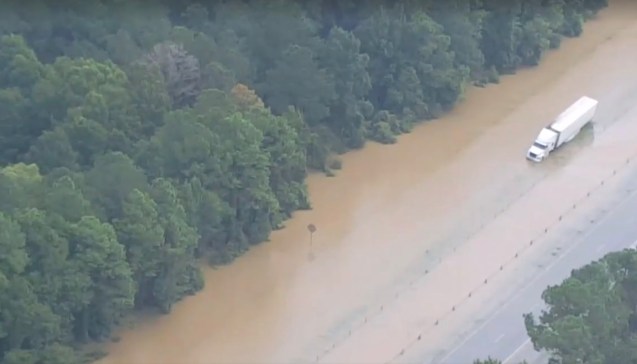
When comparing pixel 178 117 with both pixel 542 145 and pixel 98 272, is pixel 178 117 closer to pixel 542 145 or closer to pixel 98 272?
pixel 98 272

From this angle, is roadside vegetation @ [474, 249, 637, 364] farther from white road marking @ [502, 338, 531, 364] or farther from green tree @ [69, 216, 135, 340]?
green tree @ [69, 216, 135, 340]

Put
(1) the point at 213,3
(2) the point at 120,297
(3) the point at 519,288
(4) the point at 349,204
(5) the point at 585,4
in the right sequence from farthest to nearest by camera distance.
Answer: (5) the point at 585,4 → (1) the point at 213,3 → (4) the point at 349,204 → (3) the point at 519,288 → (2) the point at 120,297

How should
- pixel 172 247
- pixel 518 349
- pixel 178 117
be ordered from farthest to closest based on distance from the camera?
pixel 178 117 < pixel 172 247 < pixel 518 349

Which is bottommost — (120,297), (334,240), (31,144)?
(334,240)

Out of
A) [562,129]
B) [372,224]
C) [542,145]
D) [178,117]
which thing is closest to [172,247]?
[178,117]

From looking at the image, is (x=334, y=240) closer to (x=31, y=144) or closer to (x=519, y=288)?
(x=519, y=288)

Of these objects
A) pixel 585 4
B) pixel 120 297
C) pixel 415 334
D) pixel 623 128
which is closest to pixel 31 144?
pixel 120 297

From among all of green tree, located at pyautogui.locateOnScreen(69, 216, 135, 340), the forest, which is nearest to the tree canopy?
the forest
